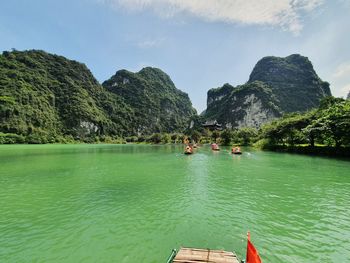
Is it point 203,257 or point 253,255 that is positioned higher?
point 253,255

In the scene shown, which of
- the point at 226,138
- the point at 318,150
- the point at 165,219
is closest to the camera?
the point at 165,219

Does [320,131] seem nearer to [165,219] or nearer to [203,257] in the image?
[165,219]

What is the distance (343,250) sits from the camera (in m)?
9.16

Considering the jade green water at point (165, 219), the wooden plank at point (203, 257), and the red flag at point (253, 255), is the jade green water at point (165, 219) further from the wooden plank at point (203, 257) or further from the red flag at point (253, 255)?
the red flag at point (253, 255)

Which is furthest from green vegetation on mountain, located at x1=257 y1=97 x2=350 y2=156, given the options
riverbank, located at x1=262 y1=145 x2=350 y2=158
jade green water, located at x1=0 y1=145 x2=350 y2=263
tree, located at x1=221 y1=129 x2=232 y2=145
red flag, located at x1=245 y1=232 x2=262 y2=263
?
red flag, located at x1=245 y1=232 x2=262 y2=263

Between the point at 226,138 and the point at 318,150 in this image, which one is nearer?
the point at 318,150

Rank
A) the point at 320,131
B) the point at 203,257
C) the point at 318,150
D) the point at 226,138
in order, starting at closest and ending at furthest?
the point at 203,257, the point at 320,131, the point at 318,150, the point at 226,138

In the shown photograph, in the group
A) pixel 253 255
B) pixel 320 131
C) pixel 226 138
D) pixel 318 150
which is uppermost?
pixel 320 131

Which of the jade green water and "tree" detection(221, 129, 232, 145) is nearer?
the jade green water

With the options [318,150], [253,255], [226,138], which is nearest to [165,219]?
[253,255]

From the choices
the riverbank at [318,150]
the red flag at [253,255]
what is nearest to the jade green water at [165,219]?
the red flag at [253,255]

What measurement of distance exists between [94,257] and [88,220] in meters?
4.34

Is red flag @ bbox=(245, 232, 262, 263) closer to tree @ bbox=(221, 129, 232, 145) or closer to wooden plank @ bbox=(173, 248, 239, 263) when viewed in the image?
wooden plank @ bbox=(173, 248, 239, 263)

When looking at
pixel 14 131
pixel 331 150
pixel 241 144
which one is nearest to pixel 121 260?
pixel 331 150
